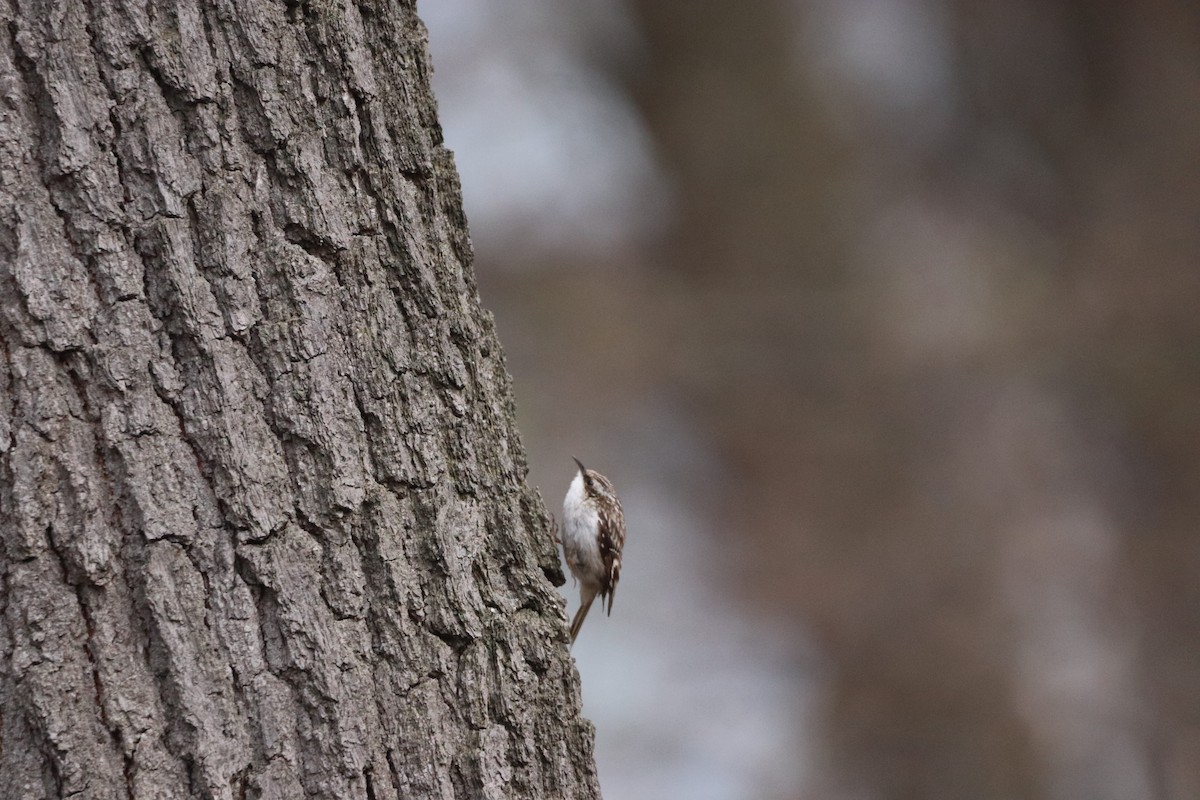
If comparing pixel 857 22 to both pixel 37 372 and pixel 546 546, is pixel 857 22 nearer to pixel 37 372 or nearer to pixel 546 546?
pixel 546 546

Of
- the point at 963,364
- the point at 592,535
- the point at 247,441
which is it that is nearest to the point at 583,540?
the point at 592,535

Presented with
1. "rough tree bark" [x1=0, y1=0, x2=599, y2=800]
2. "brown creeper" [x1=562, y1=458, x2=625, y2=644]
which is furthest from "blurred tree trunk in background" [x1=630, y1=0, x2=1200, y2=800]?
"rough tree bark" [x1=0, y1=0, x2=599, y2=800]

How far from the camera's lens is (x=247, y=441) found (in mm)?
1518

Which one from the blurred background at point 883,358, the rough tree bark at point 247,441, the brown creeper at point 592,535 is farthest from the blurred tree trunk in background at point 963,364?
the rough tree bark at point 247,441

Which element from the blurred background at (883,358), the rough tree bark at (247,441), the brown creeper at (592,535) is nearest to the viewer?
the rough tree bark at (247,441)

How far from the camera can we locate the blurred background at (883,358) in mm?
6590

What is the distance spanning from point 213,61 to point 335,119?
0.63 feet

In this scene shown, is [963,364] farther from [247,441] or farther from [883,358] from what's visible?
[247,441]

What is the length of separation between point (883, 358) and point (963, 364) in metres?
0.52

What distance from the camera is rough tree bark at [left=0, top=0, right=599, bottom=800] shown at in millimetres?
1416

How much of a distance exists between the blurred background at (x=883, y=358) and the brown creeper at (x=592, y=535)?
2.21 m

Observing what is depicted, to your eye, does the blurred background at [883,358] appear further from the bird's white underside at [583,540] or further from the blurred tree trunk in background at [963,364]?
the bird's white underside at [583,540]

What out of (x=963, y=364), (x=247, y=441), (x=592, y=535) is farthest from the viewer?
(x=963, y=364)

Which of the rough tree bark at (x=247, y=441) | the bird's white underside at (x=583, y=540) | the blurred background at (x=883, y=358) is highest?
the blurred background at (x=883, y=358)
